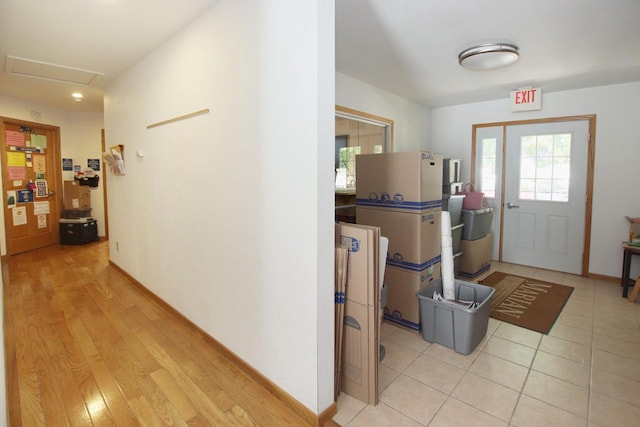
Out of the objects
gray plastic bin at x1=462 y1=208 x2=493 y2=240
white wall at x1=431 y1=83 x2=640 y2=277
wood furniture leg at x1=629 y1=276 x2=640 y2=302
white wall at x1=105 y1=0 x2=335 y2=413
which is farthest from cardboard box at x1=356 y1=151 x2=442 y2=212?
white wall at x1=431 y1=83 x2=640 y2=277

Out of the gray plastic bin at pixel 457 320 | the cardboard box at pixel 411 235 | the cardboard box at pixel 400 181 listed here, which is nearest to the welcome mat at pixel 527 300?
the gray plastic bin at pixel 457 320

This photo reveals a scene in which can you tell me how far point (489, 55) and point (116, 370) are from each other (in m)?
3.72

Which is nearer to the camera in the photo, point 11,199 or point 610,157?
point 610,157

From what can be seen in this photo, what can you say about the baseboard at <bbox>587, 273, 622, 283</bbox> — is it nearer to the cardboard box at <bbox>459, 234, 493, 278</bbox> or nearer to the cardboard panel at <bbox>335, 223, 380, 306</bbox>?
the cardboard box at <bbox>459, 234, 493, 278</bbox>

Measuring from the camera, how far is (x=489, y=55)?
282cm

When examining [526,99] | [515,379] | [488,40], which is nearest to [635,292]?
[515,379]

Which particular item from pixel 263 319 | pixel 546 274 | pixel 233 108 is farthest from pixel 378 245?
pixel 546 274

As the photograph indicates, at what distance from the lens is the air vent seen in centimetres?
334

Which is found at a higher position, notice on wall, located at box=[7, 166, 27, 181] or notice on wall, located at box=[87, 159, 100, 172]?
notice on wall, located at box=[87, 159, 100, 172]

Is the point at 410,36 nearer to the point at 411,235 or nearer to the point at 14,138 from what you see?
the point at 411,235

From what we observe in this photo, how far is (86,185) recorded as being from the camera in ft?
19.7

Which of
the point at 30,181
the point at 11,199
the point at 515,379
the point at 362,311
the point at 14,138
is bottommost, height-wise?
the point at 515,379

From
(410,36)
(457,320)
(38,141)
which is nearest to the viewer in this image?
(457,320)

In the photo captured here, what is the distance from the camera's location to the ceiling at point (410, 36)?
222 centimetres
